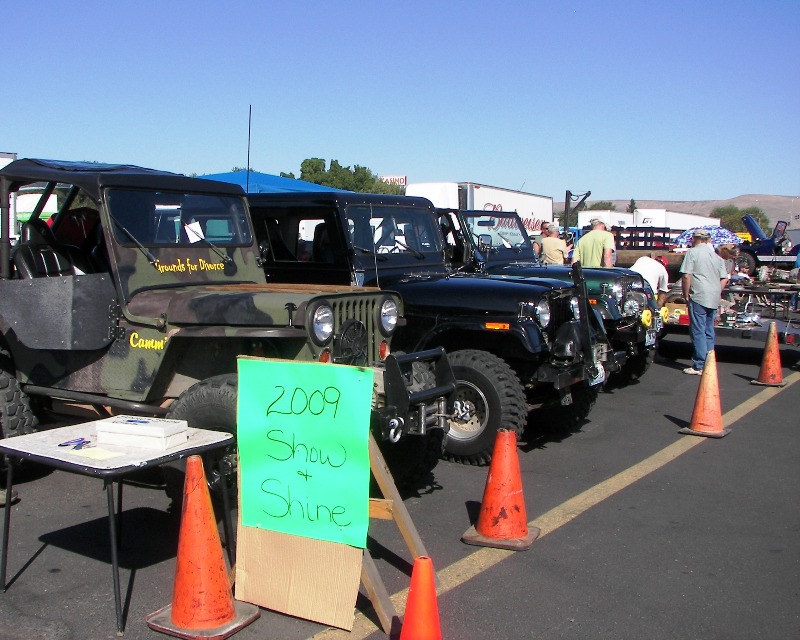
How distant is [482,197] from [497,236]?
11569 millimetres

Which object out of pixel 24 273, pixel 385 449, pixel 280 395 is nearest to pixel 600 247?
pixel 385 449

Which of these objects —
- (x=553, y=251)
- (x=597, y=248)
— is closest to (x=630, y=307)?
(x=597, y=248)

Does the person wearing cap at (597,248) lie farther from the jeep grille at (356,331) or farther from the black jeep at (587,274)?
the jeep grille at (356,331)

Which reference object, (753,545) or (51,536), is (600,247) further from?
(51,536)

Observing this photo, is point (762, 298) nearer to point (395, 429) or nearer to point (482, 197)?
point (395, 429)

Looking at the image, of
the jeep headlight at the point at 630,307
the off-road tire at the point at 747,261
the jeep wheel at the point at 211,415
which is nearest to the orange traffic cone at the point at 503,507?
the jeep wheel at the point at 211,415

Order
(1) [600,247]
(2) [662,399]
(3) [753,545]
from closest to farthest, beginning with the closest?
(3) [753,545] → (2) [662,399] → (1) [600,247]

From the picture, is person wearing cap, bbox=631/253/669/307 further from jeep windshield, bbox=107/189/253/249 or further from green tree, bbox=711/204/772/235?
green tree, bbox=711/204/772/235

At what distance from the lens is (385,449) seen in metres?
5.34

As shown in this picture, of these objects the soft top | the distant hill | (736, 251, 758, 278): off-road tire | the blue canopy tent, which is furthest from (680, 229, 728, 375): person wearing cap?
the distant hill

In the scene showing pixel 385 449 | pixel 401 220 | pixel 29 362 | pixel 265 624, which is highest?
pixel 401 220

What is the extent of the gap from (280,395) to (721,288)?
7.97 metres

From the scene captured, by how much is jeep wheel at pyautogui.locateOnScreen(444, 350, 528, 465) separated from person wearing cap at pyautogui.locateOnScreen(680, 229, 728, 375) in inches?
181

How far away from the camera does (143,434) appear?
3688 millimetres
